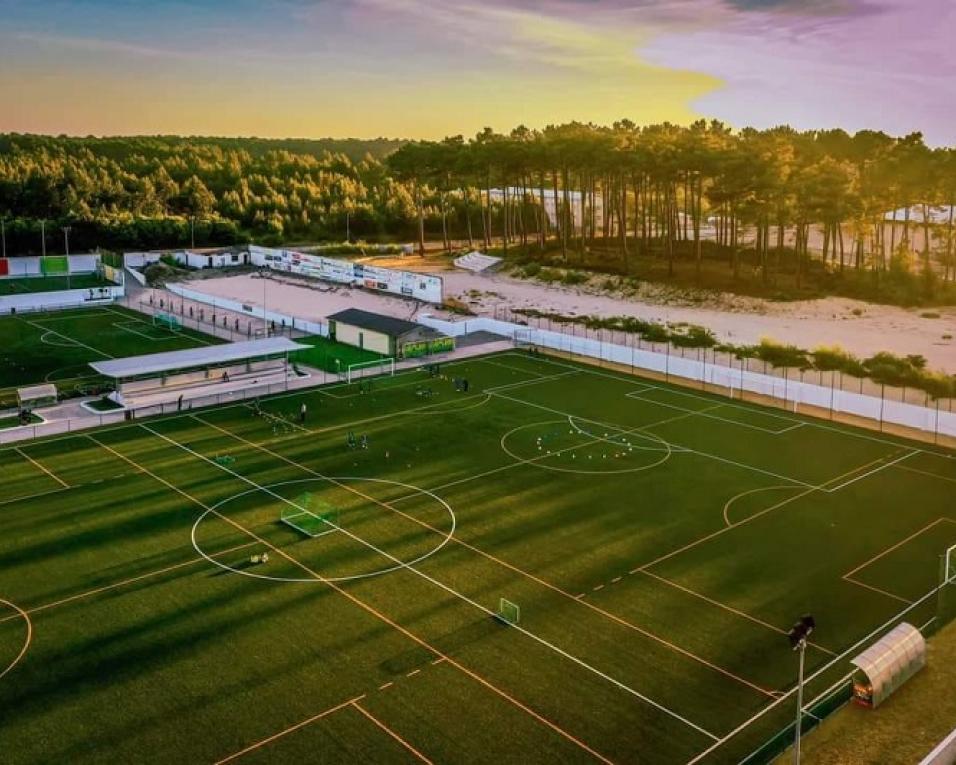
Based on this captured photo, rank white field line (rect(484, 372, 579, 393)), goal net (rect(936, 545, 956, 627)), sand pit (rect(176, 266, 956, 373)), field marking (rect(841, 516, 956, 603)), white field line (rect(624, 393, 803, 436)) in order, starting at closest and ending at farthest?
goal net (rect(936, 545, 956, 627)) → field marking (rect(841, 516, 956, 603)) → white field line (rect(624, 393, 803, 436)) → white field line (rect(484, 372, 579, 393)) → sand pit (rect(176, 266, 956, 373))

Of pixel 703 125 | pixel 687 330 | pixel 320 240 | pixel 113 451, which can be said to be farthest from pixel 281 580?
pixel 703 125

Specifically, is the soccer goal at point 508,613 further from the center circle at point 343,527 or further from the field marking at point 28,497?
the field marking at point 28,497

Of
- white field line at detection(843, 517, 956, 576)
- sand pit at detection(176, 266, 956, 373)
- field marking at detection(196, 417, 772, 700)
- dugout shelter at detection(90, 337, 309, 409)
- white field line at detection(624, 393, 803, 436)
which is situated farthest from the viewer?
sand pit at detection(176, 266, 956, 373)

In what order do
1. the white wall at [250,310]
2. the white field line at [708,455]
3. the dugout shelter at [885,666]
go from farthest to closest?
the white wall at [250,310]
the white field line at [708,455]
the dugout shelter at [885,666]

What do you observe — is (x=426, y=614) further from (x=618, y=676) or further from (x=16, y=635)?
(x=16, y=635)

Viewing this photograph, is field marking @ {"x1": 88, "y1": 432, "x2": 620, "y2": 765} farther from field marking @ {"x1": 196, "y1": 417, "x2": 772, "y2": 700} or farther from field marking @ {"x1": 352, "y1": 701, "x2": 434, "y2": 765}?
field marking @ {"x1": 352, "y1": 701, "x2": 434, "y2": 765}

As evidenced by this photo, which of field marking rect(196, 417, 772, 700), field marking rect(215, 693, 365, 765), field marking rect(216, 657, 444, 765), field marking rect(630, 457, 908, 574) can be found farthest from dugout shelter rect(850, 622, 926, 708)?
field marking rect(215, 693, 365, 765)

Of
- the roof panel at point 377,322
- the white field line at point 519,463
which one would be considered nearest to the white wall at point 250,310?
the roof panel at point 377,322

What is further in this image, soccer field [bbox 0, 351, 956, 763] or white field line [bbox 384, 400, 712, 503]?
white field line [bbox 384, 400, 712, 503]
